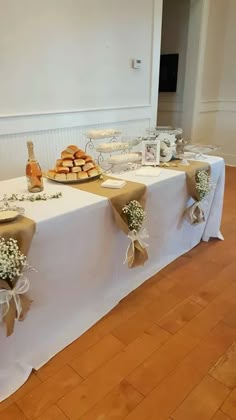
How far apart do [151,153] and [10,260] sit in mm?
1313

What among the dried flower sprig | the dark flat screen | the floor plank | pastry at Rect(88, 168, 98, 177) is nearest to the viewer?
the floor plank

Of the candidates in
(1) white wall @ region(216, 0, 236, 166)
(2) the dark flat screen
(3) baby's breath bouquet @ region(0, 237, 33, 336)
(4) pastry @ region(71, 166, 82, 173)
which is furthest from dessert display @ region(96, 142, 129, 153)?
(1) white wall @ region(216, 0, 236, 166)

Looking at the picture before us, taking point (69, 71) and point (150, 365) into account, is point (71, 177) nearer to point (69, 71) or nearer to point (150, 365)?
point (150, 365)

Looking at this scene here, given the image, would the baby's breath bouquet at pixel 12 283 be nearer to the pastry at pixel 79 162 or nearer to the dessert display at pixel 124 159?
the pastry at pixel 79 162

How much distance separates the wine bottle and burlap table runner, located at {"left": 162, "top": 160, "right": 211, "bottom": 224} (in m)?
0.90

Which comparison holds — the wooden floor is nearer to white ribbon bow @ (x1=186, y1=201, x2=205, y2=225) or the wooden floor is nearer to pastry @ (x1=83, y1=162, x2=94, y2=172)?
white ribbon bow @ (x1=186, y1=201, x2=205, y2=225)

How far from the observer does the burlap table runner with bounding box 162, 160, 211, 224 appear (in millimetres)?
1979

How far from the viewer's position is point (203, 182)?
2014mm

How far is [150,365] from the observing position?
4.54 feet

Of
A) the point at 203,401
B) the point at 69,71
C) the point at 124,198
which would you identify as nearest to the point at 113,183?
the point at 124,198

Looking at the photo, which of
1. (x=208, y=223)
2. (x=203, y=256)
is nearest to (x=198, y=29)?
(x=208, y=223)

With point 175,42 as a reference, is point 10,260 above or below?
below

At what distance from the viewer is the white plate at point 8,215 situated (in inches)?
46.3

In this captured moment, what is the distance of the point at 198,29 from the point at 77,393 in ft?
15.1
